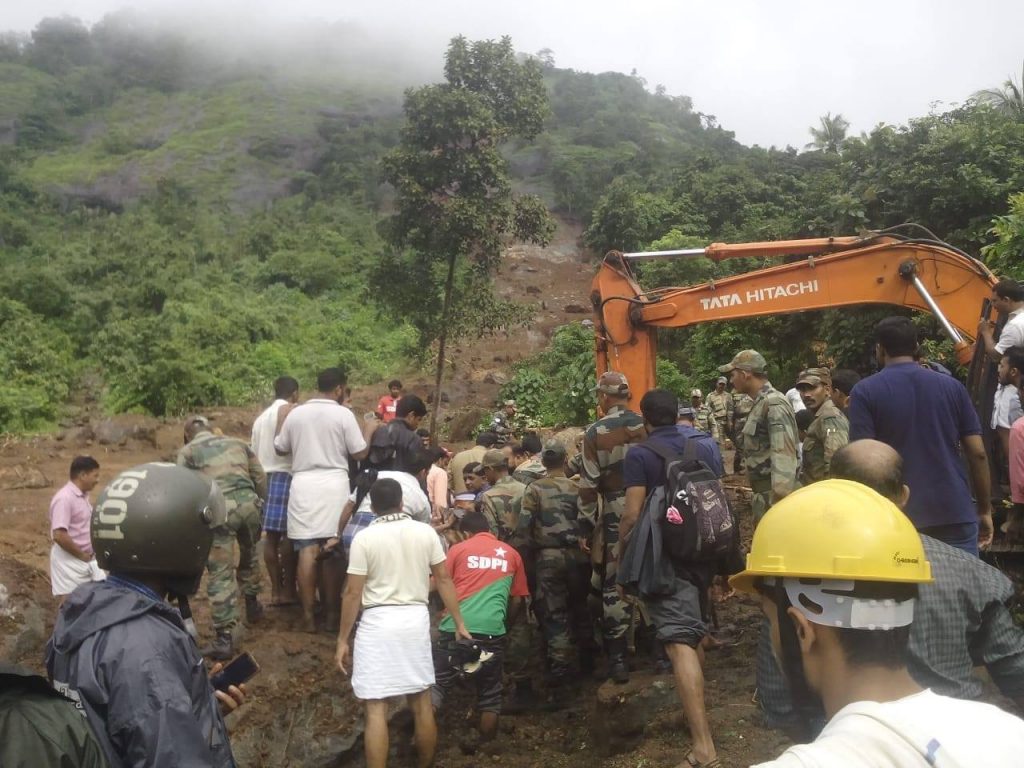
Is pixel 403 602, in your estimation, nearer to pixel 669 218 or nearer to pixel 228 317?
pixel 228 317

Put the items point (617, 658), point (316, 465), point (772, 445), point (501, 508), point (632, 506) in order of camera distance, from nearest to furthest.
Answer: point (632, 506), point (772, 445), point (617, 658), point (316, 465), point (501, 508)

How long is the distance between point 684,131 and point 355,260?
4432 cm

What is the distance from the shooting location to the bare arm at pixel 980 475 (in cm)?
412

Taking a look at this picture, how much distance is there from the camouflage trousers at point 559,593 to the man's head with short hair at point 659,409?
1614 mm

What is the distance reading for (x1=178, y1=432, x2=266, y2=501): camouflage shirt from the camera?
6.26 meters

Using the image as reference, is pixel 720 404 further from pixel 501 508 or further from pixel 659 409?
pixel 659 409

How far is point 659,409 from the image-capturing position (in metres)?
5.04

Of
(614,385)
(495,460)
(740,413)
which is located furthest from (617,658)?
(740,413)

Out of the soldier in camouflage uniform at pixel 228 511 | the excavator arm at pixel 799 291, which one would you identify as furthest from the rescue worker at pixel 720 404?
the soldier in camouflage uniform at pixel 228 511

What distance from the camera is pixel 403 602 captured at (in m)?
5.00

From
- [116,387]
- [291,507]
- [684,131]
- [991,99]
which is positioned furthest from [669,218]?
[684,131]

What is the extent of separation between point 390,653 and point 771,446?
9.46ft

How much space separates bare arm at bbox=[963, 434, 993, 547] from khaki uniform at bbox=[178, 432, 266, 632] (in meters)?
4.67

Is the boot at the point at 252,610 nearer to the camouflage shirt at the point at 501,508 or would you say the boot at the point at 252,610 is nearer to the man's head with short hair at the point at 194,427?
the man's head with short hair at the point at 194,427
